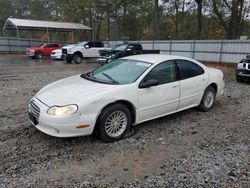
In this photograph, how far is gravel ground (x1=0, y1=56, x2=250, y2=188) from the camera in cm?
301

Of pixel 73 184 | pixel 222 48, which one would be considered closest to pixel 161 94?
pixel 73 184

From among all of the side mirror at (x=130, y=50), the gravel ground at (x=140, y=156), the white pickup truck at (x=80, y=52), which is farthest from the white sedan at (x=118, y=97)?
the white pickup truck at (x=80, y=52)

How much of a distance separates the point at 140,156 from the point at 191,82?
2.27m

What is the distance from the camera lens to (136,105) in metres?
4.21

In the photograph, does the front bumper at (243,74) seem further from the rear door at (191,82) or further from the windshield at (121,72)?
the windshield at (121,72)

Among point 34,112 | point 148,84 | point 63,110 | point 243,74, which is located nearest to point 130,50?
point 243,74

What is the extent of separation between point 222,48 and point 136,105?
14.0 m

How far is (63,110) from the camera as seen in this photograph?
3.59m

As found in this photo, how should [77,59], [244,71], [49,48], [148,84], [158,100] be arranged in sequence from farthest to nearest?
[49,48], [77,59], [244,71], [158,100], [148,84]

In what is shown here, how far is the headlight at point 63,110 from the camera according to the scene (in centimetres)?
357

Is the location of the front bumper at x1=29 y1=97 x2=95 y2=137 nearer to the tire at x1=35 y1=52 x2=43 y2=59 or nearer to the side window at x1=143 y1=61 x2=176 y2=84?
the side window at x1=143 y1=61 x2=176 y2=84

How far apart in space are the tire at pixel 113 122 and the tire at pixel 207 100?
225cm

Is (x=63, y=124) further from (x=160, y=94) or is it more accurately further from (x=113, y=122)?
(x=160, y=94)

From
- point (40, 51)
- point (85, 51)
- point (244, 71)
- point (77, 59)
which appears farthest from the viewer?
point (40, 51)
